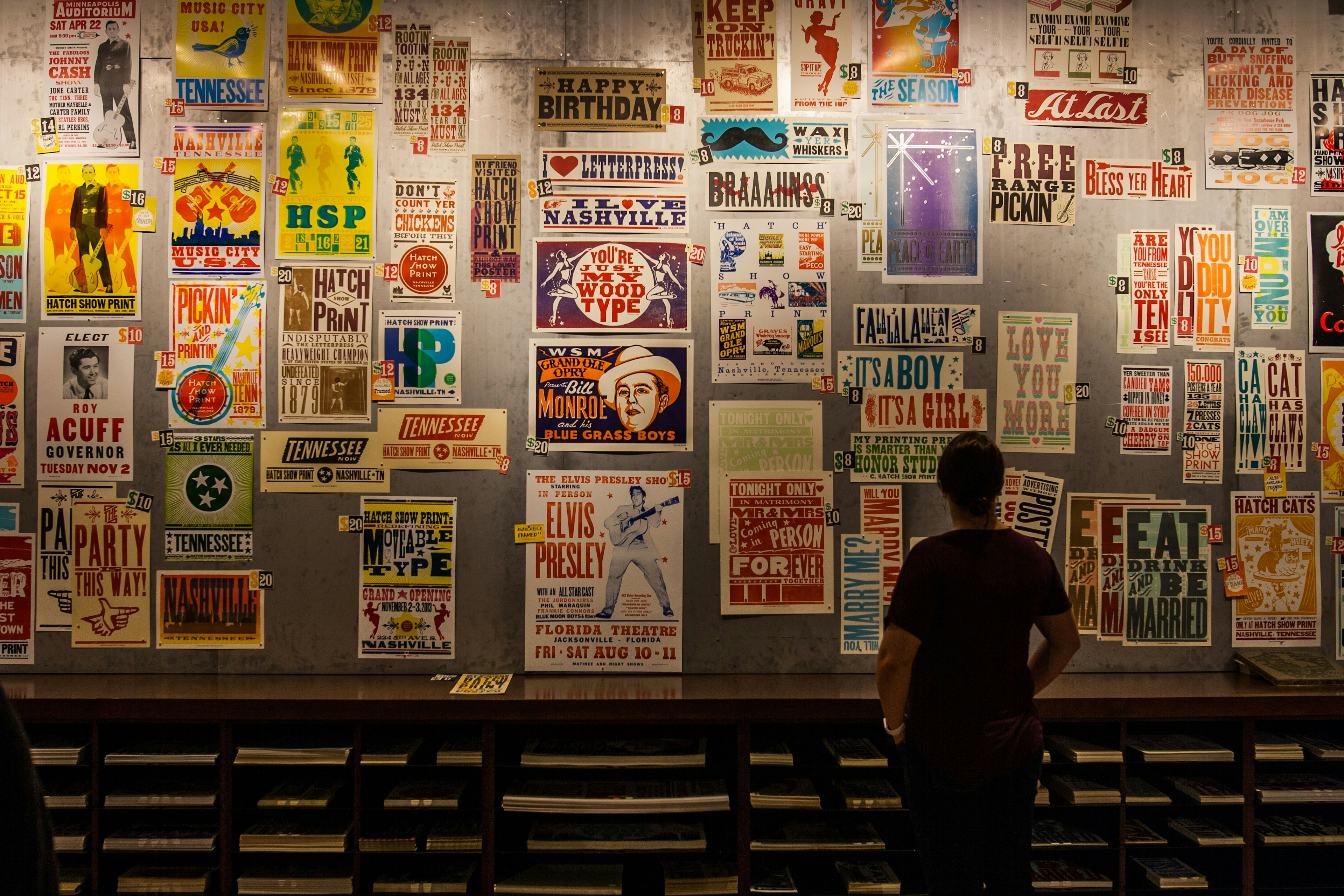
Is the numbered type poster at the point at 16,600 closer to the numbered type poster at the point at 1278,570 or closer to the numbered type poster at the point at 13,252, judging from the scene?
the numbered type poster at the point at 13,252

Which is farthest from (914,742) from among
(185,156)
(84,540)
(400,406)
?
(185,156)

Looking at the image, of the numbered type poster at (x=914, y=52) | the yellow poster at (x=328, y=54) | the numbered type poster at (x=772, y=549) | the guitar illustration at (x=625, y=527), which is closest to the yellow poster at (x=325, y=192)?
the yellow poster at (x=328, y=54)

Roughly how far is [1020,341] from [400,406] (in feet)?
8.42

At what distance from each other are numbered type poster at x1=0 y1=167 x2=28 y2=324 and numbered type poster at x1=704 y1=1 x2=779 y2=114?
2.84m

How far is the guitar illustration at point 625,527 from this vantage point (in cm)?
284

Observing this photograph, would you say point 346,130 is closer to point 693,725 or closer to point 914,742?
point 693,725

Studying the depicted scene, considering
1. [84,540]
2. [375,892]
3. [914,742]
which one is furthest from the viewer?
[84,540]

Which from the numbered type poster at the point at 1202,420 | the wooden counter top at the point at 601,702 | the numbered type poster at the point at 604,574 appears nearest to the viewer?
the wooden counter top at the point at 601,702

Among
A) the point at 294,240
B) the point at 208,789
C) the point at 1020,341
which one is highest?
the point at 294,240

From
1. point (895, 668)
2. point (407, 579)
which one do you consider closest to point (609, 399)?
point (407, 579)

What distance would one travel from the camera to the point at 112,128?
9.41 feet

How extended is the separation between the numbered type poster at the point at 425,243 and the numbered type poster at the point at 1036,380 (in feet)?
7.49

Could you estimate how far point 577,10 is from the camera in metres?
2.88

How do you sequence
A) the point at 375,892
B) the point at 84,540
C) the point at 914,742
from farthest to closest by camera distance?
the point at 84,540
the point at 375,892
the point at 914,742
